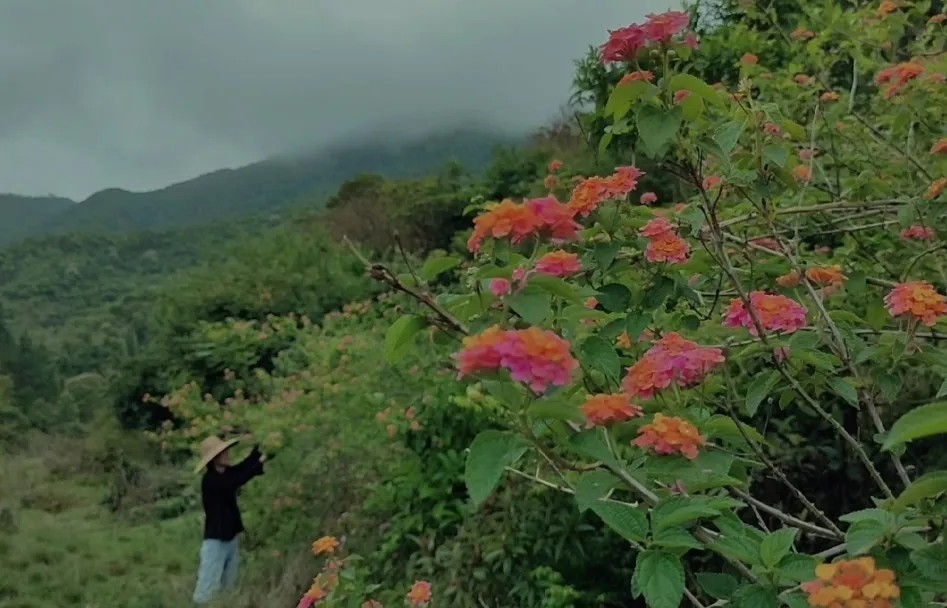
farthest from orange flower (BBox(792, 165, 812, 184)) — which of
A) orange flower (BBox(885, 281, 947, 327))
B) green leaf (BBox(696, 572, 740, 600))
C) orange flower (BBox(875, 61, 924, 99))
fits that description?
green leaf (BBox(696, 572, 740, 600))

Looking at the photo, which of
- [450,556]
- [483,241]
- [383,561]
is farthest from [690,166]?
[383,561]

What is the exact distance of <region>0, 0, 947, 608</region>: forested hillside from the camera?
45.7 inches

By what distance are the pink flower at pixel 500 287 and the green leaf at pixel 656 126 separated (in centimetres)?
37

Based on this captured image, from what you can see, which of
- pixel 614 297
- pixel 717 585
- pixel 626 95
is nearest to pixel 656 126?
pixel 626 95

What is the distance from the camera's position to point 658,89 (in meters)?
1.46

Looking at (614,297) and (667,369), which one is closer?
(667,369)

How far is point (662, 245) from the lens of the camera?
5.28ft

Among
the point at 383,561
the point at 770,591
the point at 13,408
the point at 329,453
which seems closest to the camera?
the point at 770,591

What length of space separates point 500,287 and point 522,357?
181 millimetres

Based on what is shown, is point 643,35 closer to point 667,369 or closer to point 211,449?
point 667,369

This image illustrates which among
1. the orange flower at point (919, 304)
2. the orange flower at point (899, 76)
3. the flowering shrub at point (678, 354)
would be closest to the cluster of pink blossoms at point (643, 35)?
the flowering shrub at point (678, 354)

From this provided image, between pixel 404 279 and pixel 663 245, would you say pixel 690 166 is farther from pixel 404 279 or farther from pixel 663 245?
pixel 404 279

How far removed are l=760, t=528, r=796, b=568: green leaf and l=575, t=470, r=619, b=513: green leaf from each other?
0.61 ft

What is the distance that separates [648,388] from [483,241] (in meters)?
0.31
